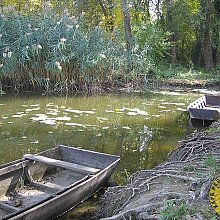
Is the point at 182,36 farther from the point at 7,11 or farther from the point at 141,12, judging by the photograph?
the point at 7,11

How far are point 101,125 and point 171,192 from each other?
19.6 ft

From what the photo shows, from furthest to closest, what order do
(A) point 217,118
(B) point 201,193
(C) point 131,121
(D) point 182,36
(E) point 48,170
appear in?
(D) point 182,36
(C) point 131,121
(A) point 217,118
(E) point 48,170
(B) point 201,193

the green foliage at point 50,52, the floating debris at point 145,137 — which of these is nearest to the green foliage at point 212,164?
the floating debris at point 145,137

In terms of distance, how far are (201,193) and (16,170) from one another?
2677mm

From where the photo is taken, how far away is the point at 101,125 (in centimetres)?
1016

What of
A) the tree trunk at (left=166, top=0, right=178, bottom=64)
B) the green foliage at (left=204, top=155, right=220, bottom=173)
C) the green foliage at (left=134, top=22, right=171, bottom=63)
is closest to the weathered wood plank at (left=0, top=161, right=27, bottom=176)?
the green foliage at (left=204, top=155, right=220, bottom=173)

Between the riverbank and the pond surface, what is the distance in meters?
1.30

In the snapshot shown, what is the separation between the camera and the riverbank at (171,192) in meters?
3.72

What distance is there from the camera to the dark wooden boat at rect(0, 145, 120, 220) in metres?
4.73

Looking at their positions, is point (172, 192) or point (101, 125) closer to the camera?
point (172, 192)

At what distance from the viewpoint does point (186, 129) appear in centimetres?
995

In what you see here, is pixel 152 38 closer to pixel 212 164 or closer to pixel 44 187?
pixel 44 187

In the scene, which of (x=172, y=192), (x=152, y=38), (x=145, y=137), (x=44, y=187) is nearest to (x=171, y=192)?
(x=172, y=192)

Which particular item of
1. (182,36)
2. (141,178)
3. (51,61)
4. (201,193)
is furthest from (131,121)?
(182,36)
